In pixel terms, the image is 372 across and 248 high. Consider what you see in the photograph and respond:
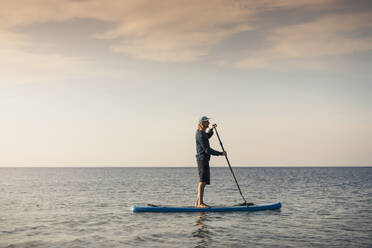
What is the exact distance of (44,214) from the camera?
545 inches

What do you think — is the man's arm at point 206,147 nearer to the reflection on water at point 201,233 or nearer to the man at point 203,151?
the man at point 203,151

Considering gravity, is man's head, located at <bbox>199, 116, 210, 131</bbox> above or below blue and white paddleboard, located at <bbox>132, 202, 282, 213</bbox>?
above

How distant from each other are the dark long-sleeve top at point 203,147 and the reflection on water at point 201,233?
7.18ft

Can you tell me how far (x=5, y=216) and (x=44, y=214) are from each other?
1378mm

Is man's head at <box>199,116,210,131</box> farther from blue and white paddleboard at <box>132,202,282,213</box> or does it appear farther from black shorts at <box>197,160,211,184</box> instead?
blue and white paddleboard at <box>132,202,282,213</box>

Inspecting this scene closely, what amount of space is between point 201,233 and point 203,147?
3704 mm

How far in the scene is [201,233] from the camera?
31.7ft

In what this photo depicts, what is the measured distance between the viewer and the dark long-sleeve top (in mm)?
12656

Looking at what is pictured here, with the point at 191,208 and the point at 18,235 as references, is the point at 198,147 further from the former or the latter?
the point at 18,235

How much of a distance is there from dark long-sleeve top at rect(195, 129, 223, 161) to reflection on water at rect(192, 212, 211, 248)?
2.19 meters

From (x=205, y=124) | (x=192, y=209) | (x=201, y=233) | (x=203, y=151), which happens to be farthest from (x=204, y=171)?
(x=201, y=233)

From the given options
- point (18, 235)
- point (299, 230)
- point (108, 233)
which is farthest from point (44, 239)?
point (299, 230)

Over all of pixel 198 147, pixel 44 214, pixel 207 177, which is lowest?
pixel 44 214

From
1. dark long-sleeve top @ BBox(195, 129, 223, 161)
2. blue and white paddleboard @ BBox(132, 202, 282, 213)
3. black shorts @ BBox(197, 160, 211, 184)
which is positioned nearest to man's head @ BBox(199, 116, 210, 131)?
dark long-sleeve top @ BBox(195, 129, 223, 161)
